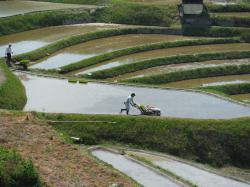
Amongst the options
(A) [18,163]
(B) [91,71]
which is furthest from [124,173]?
(B) [91,71]

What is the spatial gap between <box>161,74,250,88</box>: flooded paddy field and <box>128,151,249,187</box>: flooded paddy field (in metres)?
11.9

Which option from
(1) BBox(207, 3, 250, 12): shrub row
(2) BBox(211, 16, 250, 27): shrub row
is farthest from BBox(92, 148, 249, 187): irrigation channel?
(1) BBox(207, 3, 250, 12): shrub row

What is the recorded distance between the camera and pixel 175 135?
81.6ft

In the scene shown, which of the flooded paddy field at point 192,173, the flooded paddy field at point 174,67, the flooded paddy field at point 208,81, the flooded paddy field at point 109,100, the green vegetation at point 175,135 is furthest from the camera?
the flooded paddy field at point 174,67

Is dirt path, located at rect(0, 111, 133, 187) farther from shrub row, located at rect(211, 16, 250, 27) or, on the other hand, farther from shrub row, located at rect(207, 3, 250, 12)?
shrub row, located at rect(207, 3, 250, 12)

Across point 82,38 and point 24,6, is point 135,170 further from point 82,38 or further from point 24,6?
point 24,6

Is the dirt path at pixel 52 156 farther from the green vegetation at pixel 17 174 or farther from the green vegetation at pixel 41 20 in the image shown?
the green vegetation at pixel 41 20

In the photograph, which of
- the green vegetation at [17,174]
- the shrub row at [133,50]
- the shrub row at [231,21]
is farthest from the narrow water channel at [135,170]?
the shrub row at [231,21]

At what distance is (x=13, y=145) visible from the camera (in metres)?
20.5

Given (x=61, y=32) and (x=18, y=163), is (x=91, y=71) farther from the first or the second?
(x=18, y=163)

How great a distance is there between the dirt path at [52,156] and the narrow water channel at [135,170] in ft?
3.69

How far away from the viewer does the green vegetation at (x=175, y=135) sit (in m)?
24.5

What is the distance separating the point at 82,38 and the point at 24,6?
10.7 m

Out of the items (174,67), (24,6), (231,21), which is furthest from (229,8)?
(24,6)
